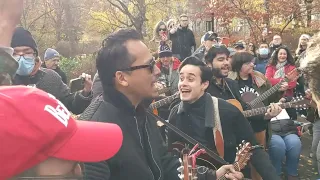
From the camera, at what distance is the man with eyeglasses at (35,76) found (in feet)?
10.9

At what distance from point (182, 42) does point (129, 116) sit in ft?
26.2

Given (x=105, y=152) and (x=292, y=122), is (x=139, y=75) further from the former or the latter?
(x=292, y=122)

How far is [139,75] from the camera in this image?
251 cm

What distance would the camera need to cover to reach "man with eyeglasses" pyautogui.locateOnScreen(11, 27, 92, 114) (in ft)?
10.9

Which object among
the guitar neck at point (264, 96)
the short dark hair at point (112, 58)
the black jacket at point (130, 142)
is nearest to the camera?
the black jacket at point (130, 142)

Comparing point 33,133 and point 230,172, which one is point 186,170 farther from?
point 33,133

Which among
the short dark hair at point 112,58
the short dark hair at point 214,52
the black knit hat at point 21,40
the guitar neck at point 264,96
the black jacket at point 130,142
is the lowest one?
the guitar neck at point 264,96

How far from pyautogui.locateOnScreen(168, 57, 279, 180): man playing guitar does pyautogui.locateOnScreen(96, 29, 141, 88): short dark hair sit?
1302mm

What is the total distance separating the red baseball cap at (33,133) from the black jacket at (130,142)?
0.67m

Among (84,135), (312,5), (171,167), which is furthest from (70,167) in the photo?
(312,5)

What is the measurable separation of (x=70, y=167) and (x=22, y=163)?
213 mm

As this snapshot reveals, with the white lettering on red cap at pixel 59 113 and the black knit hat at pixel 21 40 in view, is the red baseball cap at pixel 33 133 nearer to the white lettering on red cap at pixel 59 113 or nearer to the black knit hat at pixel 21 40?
the white lettering on red cap at pixel 59 113

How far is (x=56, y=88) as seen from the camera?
12.0ft

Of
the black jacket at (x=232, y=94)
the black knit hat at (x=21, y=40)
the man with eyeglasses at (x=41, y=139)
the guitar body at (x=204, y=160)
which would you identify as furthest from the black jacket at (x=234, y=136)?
the man with eyeglasses at (x=41, y=139)
